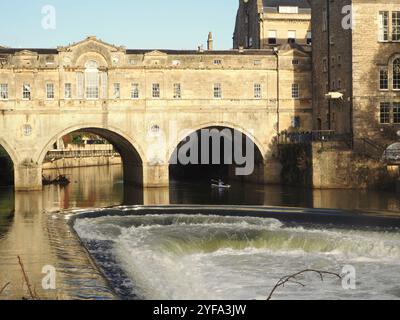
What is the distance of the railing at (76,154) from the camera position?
238 feet

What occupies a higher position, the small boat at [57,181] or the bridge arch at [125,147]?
the bridge arch at [125,147]

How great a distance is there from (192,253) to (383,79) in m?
26.1

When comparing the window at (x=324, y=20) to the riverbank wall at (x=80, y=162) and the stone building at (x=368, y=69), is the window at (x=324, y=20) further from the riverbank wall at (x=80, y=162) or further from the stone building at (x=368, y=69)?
the riverbank wall at (x=80, y=162)

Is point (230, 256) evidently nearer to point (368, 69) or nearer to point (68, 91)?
point (368, 69)

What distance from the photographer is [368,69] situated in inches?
1710

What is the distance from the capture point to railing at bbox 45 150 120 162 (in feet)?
238

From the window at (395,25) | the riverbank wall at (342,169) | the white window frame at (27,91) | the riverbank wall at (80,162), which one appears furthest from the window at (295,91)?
the riverbank wall at (80,162)

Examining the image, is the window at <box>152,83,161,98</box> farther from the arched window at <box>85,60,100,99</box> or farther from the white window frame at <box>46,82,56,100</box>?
the white window frame at <box>46,82,56,100</box>

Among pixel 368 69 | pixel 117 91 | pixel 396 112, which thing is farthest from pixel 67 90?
pixel 396 112

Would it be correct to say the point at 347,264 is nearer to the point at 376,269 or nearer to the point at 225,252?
the point at 376,269

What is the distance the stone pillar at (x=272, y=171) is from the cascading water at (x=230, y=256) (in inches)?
740

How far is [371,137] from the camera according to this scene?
43438mm

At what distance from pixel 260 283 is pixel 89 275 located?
471cm

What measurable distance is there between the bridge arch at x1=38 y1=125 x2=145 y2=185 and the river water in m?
9.74
